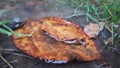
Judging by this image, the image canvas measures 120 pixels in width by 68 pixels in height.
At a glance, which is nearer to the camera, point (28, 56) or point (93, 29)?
point (28, 56)

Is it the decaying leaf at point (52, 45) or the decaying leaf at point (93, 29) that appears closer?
the decaying leaf at point (52, 45)

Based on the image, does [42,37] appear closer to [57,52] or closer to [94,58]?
[57,52]

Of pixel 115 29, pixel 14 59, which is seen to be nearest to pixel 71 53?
pixel 14 59

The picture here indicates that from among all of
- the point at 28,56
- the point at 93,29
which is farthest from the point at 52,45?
the point at 93,29

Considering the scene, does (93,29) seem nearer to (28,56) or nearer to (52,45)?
(52,45)

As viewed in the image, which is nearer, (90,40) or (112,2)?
(90,40)
